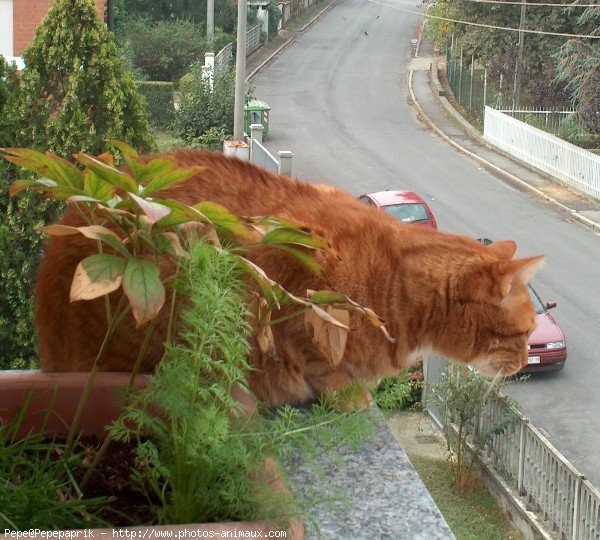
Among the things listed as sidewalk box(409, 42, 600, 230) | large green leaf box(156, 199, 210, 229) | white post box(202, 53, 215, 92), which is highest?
large green leaf box(156, 199, 210, 229)

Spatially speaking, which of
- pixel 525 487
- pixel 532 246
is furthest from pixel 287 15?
pixel 525 487

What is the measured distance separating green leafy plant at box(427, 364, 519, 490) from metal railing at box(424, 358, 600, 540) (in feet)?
0.28

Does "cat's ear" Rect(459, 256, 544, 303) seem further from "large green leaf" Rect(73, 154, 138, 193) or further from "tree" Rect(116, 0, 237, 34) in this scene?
"tree" Rect(116, 0, 237, 34)

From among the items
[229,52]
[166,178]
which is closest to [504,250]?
[166,178]

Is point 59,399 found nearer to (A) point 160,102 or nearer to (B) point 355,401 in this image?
(B) point 355,401

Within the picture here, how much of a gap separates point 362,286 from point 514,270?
20.7 inches

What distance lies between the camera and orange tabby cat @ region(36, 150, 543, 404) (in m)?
3.16

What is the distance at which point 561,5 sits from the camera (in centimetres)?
3188

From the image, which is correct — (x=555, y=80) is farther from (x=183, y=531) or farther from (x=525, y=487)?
(x=183, y=531)

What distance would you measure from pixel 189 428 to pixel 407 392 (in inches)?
30.6

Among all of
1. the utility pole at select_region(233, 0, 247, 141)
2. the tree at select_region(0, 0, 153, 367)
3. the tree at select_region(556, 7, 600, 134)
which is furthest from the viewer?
the tree at select_region(556, 7, 600, 134)

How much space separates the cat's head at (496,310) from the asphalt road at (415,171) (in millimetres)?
7668

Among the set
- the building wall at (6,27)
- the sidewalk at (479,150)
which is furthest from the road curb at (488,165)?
the building wall at (6,27)

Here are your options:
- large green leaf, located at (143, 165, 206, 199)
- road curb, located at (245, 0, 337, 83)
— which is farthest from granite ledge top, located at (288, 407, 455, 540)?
road curb, located at (245, 0, 337, 83)
